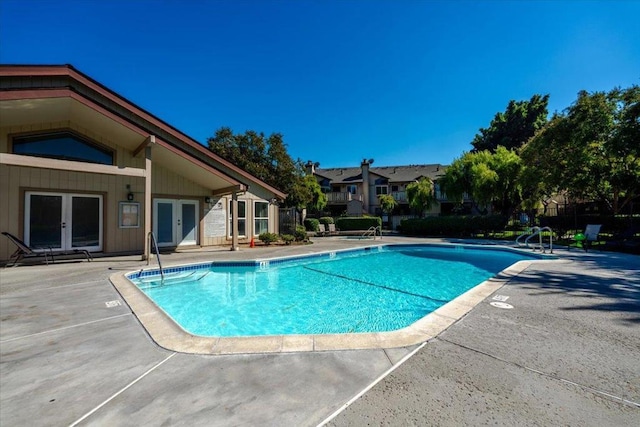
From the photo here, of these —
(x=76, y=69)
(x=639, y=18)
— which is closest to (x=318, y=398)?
(x=76, y=69)

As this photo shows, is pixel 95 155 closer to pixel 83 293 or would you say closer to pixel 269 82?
pixel 83 293

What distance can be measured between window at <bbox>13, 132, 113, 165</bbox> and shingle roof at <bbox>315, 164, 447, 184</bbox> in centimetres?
2777

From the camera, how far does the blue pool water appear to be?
16.6ft

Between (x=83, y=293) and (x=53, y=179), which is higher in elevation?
(x=53, y=179)

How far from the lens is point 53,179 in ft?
31.3

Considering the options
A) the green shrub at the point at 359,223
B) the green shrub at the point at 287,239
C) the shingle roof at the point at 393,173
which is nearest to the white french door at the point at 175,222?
the green shrub at the point at 287,239

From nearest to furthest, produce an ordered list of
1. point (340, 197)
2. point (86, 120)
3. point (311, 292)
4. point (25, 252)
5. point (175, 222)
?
point (311, 292)
point (25, 252)
point (86, 120)
point (175, 222)
point (340, 197)

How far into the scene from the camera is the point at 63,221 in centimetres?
985

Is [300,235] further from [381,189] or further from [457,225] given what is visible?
[381,189]

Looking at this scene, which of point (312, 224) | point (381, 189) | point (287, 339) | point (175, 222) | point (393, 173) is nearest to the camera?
point (287, 339)

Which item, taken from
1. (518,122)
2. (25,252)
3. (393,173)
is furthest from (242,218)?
(518,122)

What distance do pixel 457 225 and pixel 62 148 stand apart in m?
22.0

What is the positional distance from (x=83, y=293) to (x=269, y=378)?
16.4 ft

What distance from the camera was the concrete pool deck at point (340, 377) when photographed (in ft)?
6.62
